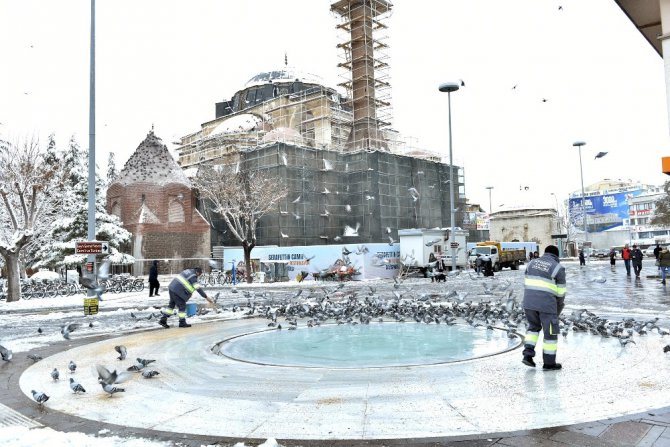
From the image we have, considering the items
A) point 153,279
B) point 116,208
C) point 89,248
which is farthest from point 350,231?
point 89,248

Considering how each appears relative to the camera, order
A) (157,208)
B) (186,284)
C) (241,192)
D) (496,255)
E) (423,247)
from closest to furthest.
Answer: (186,284) → (423,247) → (241,192) → (496,255) → (157,208)

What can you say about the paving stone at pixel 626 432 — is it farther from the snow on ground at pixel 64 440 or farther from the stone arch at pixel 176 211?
the stone arch at pixel 176 211

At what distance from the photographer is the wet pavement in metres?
4.40

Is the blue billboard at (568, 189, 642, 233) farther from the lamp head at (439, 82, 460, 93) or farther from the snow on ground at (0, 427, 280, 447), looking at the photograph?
the snow on ground at (0, 427, 280, 447)

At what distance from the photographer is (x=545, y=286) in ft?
21.9

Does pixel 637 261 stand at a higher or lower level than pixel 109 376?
higher

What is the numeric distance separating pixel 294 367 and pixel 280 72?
214ft

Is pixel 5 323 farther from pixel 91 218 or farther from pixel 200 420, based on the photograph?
pixel 200 420

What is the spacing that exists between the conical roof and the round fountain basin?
39.3 meters

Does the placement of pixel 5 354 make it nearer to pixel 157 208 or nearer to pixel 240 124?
pixel 157 208

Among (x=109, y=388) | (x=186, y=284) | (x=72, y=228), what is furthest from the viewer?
(x=72, y=228)

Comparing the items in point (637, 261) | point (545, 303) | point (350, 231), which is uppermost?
point (350, 231)

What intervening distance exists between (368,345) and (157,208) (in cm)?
4051

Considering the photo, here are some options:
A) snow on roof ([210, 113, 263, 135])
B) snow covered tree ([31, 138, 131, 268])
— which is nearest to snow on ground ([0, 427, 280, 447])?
snow covered tree ([31, 138, 131, 268])
